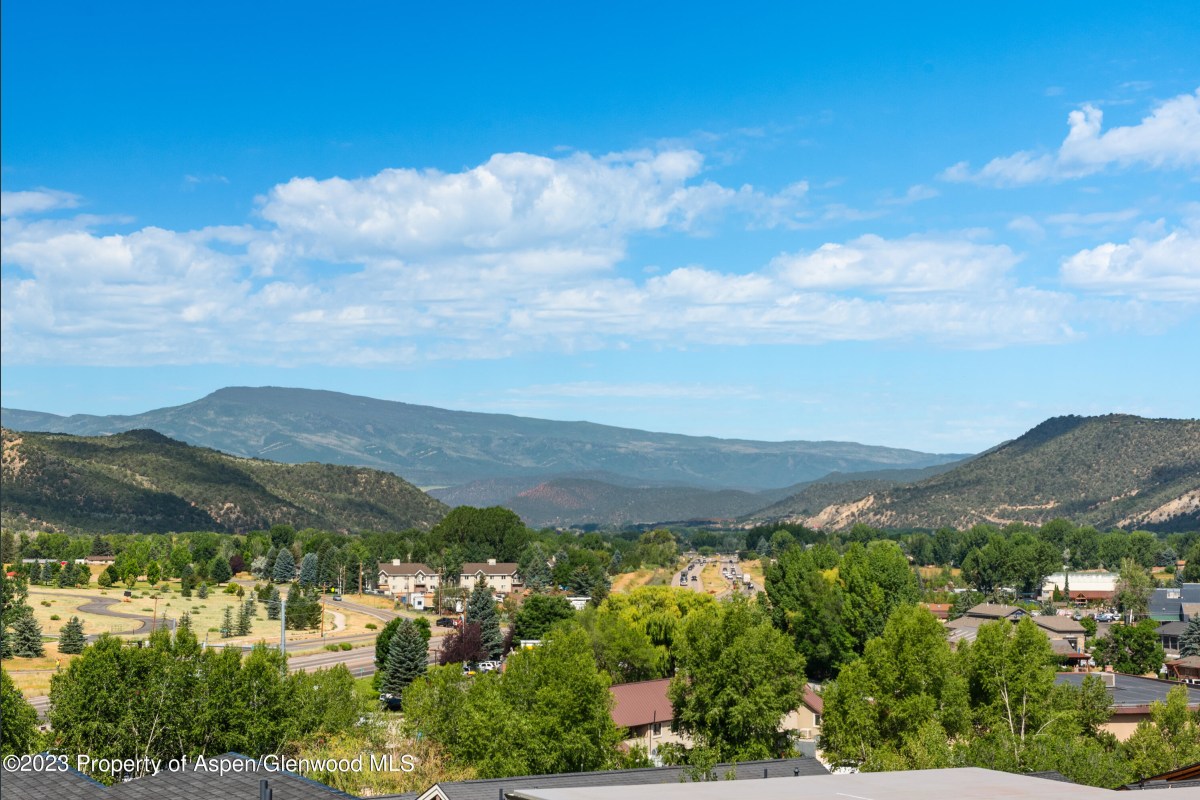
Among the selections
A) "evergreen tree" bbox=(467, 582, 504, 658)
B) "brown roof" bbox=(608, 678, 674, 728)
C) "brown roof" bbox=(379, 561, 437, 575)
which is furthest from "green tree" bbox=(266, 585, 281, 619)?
"brown roof" bbox=(608, 678, 674, 728)

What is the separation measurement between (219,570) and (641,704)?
103 m

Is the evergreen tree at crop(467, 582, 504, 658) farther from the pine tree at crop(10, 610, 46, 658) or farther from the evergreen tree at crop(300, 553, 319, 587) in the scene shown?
the evergreen tree at crop(300, 553, 319, 587)

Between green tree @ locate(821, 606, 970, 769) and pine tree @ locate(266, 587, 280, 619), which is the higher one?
green tree @ locate(821, 606, 970, 769)

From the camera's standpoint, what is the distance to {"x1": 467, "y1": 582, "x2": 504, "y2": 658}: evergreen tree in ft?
306

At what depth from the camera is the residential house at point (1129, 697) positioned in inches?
2287

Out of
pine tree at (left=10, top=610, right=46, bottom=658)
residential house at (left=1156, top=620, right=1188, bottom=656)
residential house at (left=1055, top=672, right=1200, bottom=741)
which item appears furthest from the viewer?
residential house at (left=1156, top=620, right=1188, bottom=656)

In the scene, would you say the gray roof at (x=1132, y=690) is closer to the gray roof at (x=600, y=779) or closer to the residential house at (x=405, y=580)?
the gray roof at (x=600, y=779)

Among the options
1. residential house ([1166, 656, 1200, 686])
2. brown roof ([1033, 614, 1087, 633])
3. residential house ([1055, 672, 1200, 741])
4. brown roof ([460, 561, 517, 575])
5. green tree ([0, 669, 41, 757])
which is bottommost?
brown roof ([460, 561, 517, 575])

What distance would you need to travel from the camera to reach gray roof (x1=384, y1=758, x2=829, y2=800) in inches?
1113

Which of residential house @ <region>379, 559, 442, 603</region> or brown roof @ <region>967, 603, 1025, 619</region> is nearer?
brown roof @ <region>967, 603, 1025, 619</region>

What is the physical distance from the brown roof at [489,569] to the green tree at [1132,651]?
3562 inches

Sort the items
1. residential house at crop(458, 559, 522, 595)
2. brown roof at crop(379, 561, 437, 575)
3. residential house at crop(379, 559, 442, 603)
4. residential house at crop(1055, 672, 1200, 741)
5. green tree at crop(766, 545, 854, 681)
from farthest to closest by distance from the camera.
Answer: brown roof at crop(379, 561, 437, 575), residential house at crop(458, 559, 522, 595), residential house at crop(379, 559, 442, 603), green tree at crop(766, 545, 854, 681), residential house at crop(1055, 672, 1200, 741)

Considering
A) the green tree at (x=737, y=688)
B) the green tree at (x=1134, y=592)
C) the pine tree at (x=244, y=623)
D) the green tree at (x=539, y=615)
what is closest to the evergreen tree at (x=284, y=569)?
the pine tree at (x=244, y=623)

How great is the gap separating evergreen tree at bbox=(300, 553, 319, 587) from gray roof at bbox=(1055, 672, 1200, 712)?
100287 millimetres
